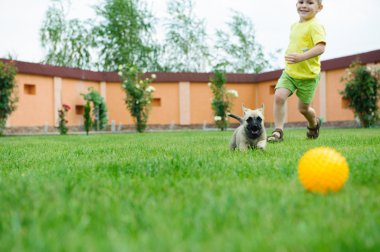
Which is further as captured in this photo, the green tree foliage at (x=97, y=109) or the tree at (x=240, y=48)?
the tree at (x=240, y=48)

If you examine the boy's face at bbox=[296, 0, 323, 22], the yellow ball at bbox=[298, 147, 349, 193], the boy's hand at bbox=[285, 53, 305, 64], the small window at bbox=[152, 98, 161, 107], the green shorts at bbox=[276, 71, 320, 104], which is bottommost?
the yellow ball at bbox=[298, 147, 349, 193]

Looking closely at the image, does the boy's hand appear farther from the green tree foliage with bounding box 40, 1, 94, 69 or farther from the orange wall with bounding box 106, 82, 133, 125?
the green tree foliage with bounding box 40, 1, 94, 69

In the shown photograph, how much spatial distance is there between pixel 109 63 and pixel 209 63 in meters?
8.54

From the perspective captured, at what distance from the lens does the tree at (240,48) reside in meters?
37.3

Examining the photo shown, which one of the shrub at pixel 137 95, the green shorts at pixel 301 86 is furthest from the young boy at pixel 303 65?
the shrub at pixel 137 95

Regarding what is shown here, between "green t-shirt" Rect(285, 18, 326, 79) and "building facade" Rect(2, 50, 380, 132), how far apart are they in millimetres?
14925

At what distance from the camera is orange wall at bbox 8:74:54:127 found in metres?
21.4

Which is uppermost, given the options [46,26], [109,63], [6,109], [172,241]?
[46,26]

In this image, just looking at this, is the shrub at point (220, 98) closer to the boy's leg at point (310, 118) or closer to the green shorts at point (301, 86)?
the boy's leg at point (310, 118)

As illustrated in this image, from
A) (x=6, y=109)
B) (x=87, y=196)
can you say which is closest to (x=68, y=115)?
(x=6, y=109)

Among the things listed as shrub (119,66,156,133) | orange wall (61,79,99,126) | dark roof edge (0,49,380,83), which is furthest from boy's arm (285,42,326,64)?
orange wall (61,79,99,126)

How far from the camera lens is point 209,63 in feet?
123

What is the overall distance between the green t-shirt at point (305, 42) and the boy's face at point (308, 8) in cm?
9

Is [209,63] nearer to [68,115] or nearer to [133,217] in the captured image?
[68,115]
